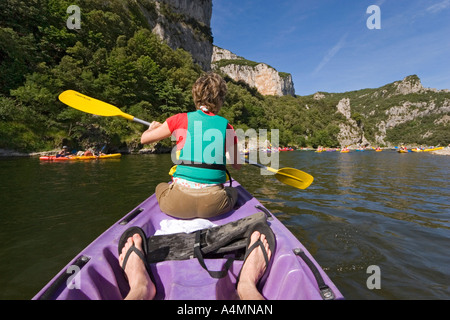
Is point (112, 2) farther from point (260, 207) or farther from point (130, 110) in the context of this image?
point (260, 207)

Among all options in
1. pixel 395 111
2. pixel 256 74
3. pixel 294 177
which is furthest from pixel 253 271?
pixel 395 111

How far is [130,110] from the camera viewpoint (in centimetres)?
3212

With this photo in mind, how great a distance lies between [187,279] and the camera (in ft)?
6.40

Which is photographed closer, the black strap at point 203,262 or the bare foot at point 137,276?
the bare foot at point 137,276

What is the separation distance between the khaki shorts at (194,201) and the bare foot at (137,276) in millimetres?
695

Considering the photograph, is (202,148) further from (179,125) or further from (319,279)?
(319,279)

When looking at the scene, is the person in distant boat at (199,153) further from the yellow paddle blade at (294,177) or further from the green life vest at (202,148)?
the yellow paddle blade at (294,177)

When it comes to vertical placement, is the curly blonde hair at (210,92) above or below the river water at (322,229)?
above

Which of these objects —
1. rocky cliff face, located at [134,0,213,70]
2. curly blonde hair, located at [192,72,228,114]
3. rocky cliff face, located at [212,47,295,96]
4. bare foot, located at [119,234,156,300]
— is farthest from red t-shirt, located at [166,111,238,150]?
rocky cliff face, located at [212,47,295,96]

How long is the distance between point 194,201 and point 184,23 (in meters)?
77.1

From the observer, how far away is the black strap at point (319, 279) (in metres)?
1.59

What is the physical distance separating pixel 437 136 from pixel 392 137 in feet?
85.5

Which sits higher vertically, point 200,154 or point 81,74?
point 81,74

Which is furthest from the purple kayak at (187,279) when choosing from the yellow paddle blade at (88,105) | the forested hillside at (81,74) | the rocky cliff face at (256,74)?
the rocky cliff face at (256,74)
